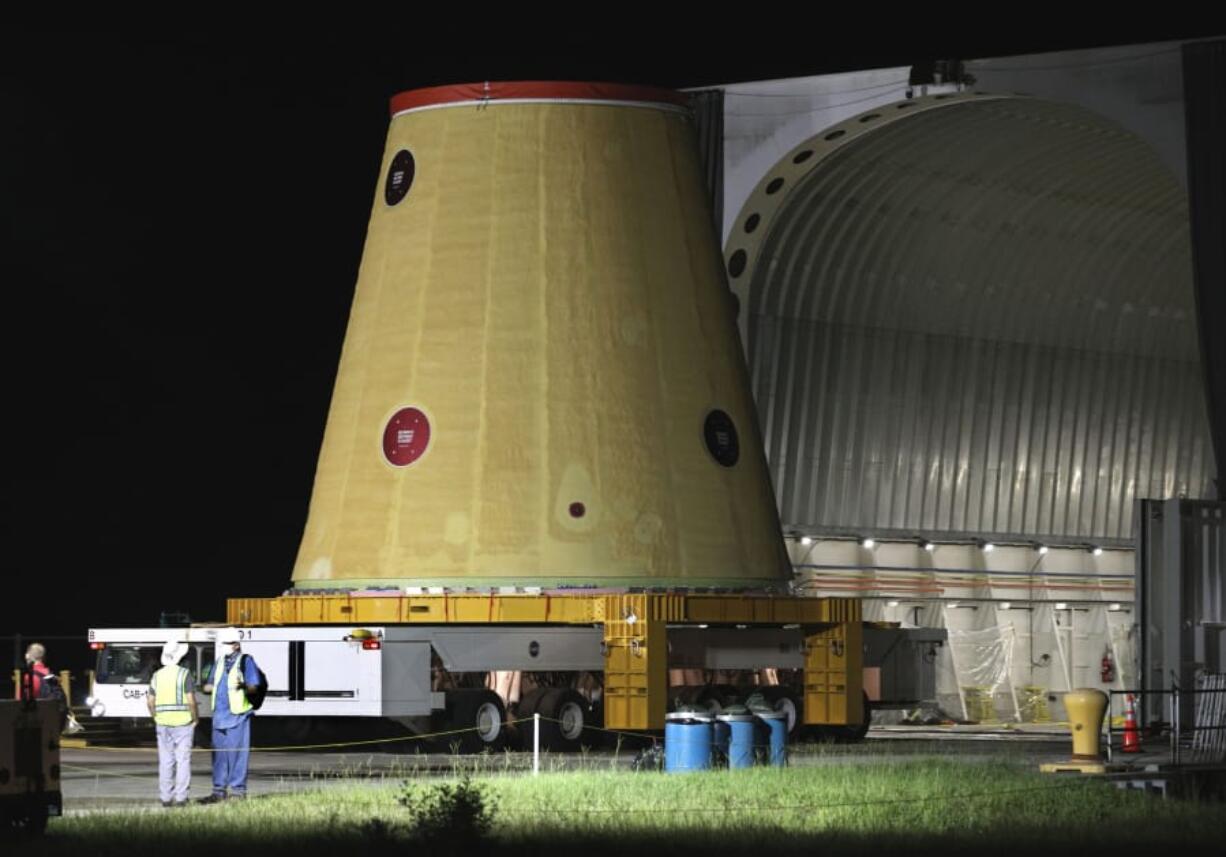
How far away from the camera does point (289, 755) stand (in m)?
30.2

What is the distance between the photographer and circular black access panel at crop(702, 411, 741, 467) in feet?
106

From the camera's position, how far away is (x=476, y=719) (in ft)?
98.7

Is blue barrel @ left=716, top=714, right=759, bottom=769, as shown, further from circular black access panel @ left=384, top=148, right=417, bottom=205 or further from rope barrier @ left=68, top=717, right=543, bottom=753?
circular black access panel @ left=384, top=148, right=417, bottom=205

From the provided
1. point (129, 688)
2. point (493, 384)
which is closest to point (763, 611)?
point (493, 384)

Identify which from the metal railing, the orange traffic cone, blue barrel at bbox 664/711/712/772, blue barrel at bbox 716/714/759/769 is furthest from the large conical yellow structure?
the orange traffic cone

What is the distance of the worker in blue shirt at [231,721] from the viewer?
22.6m

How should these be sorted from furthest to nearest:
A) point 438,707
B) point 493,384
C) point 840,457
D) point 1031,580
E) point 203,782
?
point 1031,580 < point 840,457 < point 493,384 < point 438,707 < point 203,782

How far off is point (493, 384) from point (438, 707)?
14.8 feet

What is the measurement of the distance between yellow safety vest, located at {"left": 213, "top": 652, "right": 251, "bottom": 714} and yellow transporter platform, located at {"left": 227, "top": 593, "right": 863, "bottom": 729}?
7337mm

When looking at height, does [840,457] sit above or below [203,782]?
above

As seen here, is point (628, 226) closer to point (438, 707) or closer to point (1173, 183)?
point (438, 707)

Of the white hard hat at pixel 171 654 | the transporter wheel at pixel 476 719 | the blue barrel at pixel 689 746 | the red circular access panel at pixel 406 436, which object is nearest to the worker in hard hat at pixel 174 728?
the white hard hat at pixel 171 654

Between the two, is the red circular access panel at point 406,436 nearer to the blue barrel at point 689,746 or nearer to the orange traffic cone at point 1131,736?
the blue barrel at point 689,746

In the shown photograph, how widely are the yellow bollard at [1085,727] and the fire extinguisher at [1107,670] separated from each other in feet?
71.5
